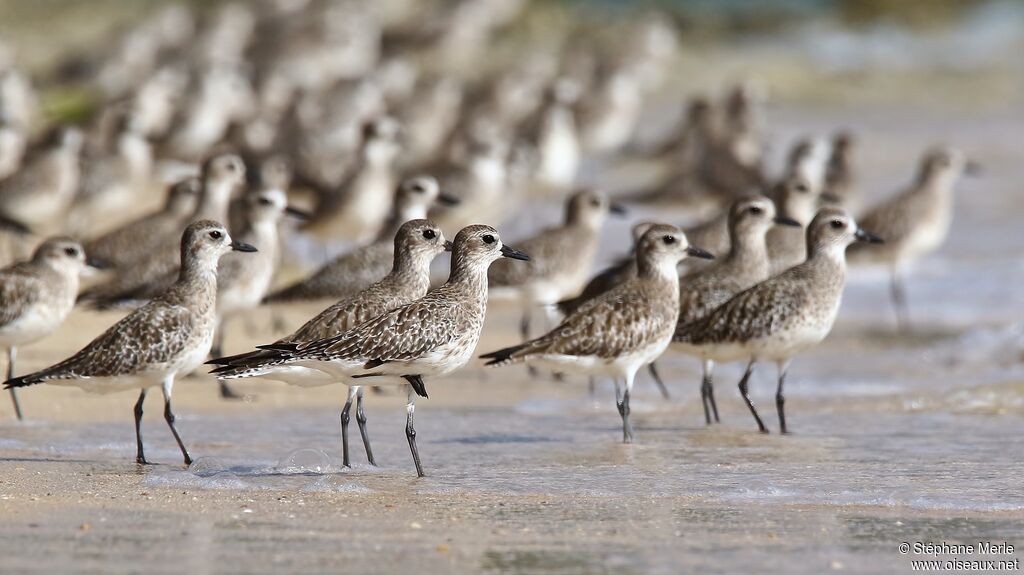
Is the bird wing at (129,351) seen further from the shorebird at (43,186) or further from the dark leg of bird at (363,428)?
the shorebird at (43,186)

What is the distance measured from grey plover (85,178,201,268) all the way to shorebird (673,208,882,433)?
169 inches

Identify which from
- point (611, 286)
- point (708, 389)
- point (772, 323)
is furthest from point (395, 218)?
point (772, 323)

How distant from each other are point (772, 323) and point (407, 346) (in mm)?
2581

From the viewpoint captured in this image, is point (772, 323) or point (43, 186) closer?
point (772, 323)

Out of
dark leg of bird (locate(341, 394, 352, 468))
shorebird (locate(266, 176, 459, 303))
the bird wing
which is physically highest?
shorebird (locate(266, 176, 459, 303))

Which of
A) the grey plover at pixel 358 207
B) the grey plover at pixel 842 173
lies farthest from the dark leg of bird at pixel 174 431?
the grey plover at pixel 842 173

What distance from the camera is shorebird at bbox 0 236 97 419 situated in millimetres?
9930

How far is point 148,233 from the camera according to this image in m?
13.0

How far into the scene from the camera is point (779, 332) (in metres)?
9.69

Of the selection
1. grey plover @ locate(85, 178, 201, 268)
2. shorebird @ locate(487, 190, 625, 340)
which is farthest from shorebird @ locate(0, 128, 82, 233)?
shorebird @ locate(487, 190, 625, 340)

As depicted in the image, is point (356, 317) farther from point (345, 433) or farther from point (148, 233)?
point (148, 233)

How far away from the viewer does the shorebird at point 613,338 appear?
9.10 meters

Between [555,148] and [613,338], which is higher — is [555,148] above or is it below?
above

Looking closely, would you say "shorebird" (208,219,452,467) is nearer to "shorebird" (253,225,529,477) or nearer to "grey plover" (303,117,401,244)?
"shorebird" (253,225,529,477)
